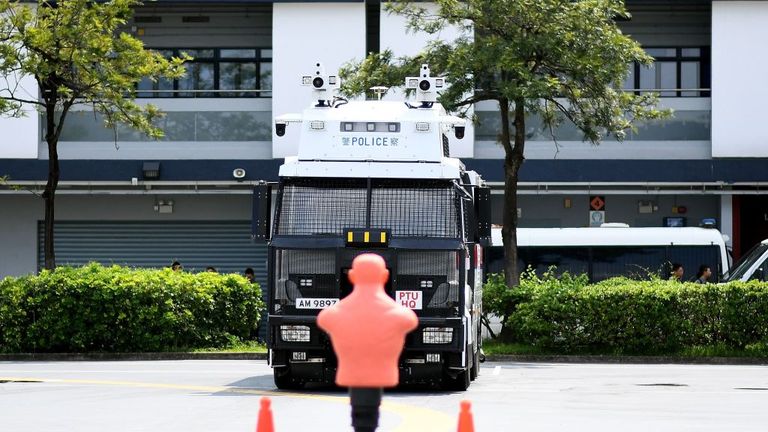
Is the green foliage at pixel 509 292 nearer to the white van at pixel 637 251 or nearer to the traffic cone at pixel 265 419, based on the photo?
the white van at pixel 637 251

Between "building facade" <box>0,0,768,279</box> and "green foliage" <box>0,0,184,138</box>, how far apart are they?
7884mm

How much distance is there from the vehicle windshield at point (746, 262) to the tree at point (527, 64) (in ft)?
11.1

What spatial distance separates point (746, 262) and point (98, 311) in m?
13.0

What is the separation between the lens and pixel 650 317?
27.9 metres

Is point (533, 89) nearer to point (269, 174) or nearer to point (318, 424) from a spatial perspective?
point (269, 174)

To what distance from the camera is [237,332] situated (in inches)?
1185

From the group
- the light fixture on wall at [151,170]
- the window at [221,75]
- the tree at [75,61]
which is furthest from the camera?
the window at [221,75]

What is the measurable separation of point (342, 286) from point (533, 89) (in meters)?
10.1

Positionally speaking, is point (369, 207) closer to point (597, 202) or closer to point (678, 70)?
point (597, 202)

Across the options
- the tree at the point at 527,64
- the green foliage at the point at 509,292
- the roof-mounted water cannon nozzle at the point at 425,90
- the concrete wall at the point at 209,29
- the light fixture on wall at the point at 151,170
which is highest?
the concrete wall at the point at 209,29

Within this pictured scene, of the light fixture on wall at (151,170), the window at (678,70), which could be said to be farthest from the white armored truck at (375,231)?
the window at (678,70)

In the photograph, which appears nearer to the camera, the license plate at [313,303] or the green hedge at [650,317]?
the license plate at [313,303]

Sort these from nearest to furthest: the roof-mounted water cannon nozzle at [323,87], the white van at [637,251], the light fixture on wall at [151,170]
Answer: the roof-mounted water cannon nozzle at [323,87] < the white van at [637,251] < the light fixture on wall at [151,170]

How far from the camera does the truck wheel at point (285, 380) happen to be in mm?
19500
